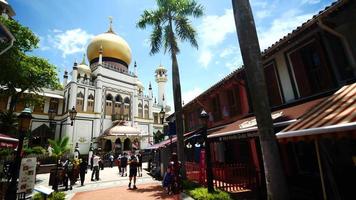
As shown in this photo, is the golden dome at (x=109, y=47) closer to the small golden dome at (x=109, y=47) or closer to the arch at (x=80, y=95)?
the small golden dome at (x=109, y=47)

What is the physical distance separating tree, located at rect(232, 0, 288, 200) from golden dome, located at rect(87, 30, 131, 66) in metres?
35.7

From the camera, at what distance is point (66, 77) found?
122ft

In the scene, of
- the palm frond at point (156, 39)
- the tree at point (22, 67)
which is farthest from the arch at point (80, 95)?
the palm frond at point (156, 39)

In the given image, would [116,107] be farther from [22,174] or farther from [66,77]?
[22,174]

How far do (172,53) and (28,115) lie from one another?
7.99 meters

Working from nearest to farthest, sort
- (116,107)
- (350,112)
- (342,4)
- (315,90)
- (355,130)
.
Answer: (355,130)
(350,112)
(342,4)
(315,90)
(116,107)

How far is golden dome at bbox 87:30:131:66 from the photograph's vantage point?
38.0m

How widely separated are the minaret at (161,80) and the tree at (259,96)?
43660mm

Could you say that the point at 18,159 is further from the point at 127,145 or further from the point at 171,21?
the point at 127,145

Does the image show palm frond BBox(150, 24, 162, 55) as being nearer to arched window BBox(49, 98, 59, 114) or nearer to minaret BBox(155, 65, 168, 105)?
arched window BBox(49, 98, 59, 114)

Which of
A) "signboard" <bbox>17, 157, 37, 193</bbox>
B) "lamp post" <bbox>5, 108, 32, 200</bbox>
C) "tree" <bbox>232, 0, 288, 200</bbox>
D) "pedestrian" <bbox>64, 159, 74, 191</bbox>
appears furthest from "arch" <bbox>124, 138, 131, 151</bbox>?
"tree" <bbox>232, 0, 288, 200</bbox>

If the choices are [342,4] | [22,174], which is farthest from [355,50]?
[22,174]

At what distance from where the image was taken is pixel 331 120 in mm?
3965

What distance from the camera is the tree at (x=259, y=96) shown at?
4.84 meters
